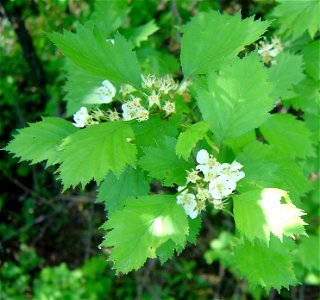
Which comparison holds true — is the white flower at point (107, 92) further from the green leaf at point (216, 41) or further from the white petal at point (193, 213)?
the white petal at point (193, 213)

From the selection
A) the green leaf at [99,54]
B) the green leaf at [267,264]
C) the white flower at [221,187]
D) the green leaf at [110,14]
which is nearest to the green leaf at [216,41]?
the green leaf at [99,54]

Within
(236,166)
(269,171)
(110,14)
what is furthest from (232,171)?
(110,14)

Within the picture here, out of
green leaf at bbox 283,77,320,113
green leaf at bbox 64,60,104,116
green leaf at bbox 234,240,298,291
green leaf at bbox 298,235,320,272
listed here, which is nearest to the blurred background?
green leaf at bbox 298,235,320,272

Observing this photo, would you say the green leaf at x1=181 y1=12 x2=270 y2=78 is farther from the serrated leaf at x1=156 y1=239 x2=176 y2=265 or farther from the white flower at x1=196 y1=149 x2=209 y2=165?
the serrated leaf at x1=156 y1=239 x2=176 y2=265

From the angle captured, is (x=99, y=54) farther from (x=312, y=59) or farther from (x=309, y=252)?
(x=309, y=252)

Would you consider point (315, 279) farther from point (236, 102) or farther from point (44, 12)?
point (44, 12)

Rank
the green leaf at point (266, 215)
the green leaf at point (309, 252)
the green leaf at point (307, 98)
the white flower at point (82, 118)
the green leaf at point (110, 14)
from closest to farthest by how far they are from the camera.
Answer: the green leaf at point (266, 215)
the white flower at point (82, 118)
the green leaf at point (307, 98)
the green leaf at point (110, 14)
the green leaf at point (309, 252)
